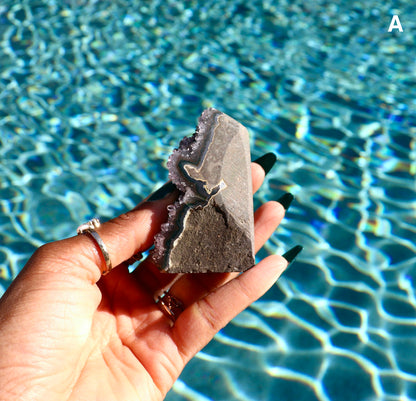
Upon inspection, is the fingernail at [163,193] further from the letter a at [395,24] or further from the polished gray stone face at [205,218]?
the letter a at [395,24]

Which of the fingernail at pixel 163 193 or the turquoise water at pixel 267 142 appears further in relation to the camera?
the turquoise water at pixel 267 142

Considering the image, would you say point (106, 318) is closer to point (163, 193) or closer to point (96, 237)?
point (96, 237)

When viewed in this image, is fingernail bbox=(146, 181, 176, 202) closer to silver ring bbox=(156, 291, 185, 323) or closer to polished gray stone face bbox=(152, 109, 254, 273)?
polished gray stone face bbox=(152, 109, 254, 273)

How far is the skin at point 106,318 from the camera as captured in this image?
5.91 ft

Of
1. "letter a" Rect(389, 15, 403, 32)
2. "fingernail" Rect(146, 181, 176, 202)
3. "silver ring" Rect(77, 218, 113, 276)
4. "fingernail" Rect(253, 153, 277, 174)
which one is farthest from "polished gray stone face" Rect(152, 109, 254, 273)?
"letter a" Rect(389, 15, 403, 32)

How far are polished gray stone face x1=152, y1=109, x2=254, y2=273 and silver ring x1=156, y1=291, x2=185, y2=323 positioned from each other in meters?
0.30

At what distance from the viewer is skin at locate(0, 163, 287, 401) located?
1802 millimetres

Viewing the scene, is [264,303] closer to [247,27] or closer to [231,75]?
[231,75]

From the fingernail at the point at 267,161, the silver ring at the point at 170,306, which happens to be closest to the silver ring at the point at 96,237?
the silver ring at the point at 170,306

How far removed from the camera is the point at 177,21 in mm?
5660

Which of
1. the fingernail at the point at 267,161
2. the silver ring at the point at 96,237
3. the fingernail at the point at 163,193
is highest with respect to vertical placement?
the fingernail at the point at 163,193

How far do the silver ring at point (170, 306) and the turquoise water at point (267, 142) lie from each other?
0.45 metres

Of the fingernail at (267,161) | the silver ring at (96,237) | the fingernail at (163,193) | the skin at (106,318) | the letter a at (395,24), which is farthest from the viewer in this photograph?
the letter a at (395,24)

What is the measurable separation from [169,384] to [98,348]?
38 cm
